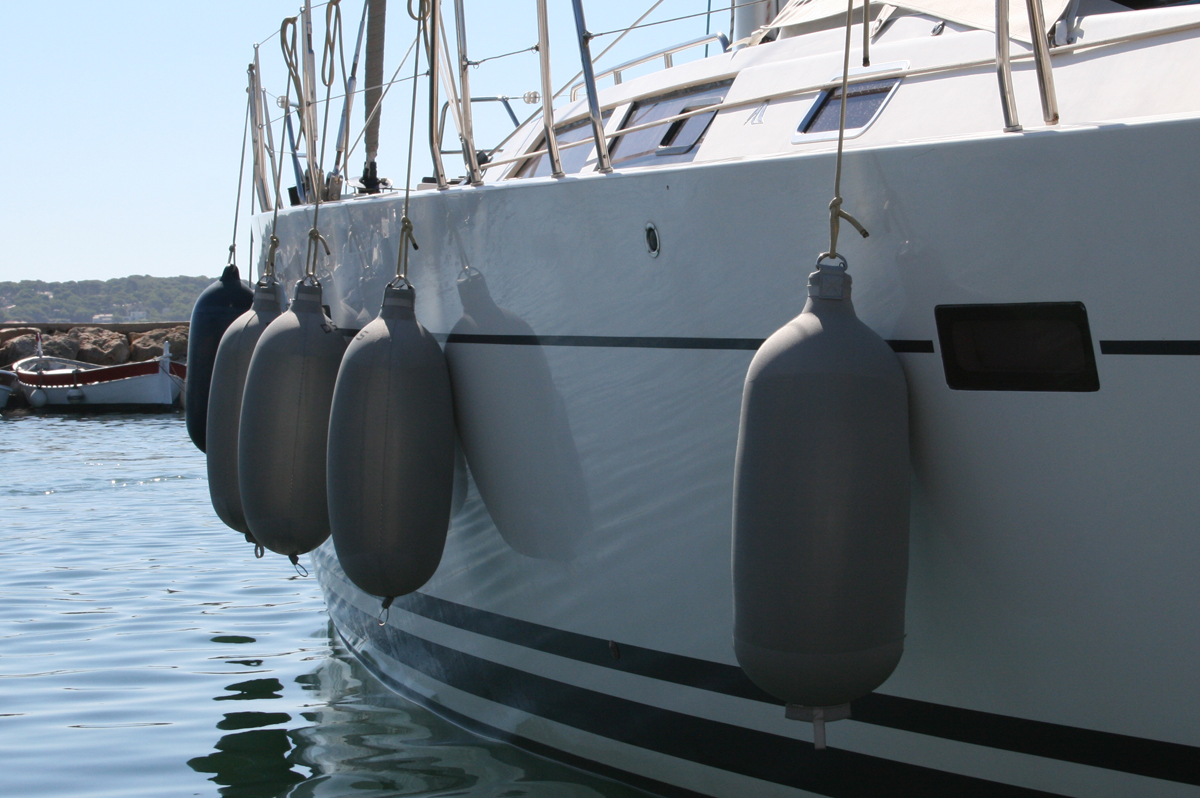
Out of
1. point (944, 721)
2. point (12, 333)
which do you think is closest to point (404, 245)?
point (944, 721)

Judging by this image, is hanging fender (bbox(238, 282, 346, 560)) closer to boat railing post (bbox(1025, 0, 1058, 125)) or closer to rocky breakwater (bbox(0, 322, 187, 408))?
boat railing post (bbox(1025, 0, 1058, 125))

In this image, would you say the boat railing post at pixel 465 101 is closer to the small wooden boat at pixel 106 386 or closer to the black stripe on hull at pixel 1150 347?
the black stripe on hull at pixel 1150 347

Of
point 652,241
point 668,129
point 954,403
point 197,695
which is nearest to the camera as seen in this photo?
point 954,403

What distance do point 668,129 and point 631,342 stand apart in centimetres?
86

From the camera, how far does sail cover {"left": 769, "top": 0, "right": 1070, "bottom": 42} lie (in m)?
2.65

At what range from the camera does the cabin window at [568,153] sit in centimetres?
358

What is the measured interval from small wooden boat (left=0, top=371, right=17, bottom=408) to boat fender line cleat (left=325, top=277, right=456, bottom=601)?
22390 millimetres

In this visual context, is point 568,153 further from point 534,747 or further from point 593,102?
point 534,747

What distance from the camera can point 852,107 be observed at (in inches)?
109

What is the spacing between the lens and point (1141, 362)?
193cm

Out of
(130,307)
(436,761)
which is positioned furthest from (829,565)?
(130,307)

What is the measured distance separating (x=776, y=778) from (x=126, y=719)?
102 inches

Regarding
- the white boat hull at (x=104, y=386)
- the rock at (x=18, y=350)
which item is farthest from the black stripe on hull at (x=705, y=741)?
the rock at (x=18, y=350)

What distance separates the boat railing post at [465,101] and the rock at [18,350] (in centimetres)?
2649
